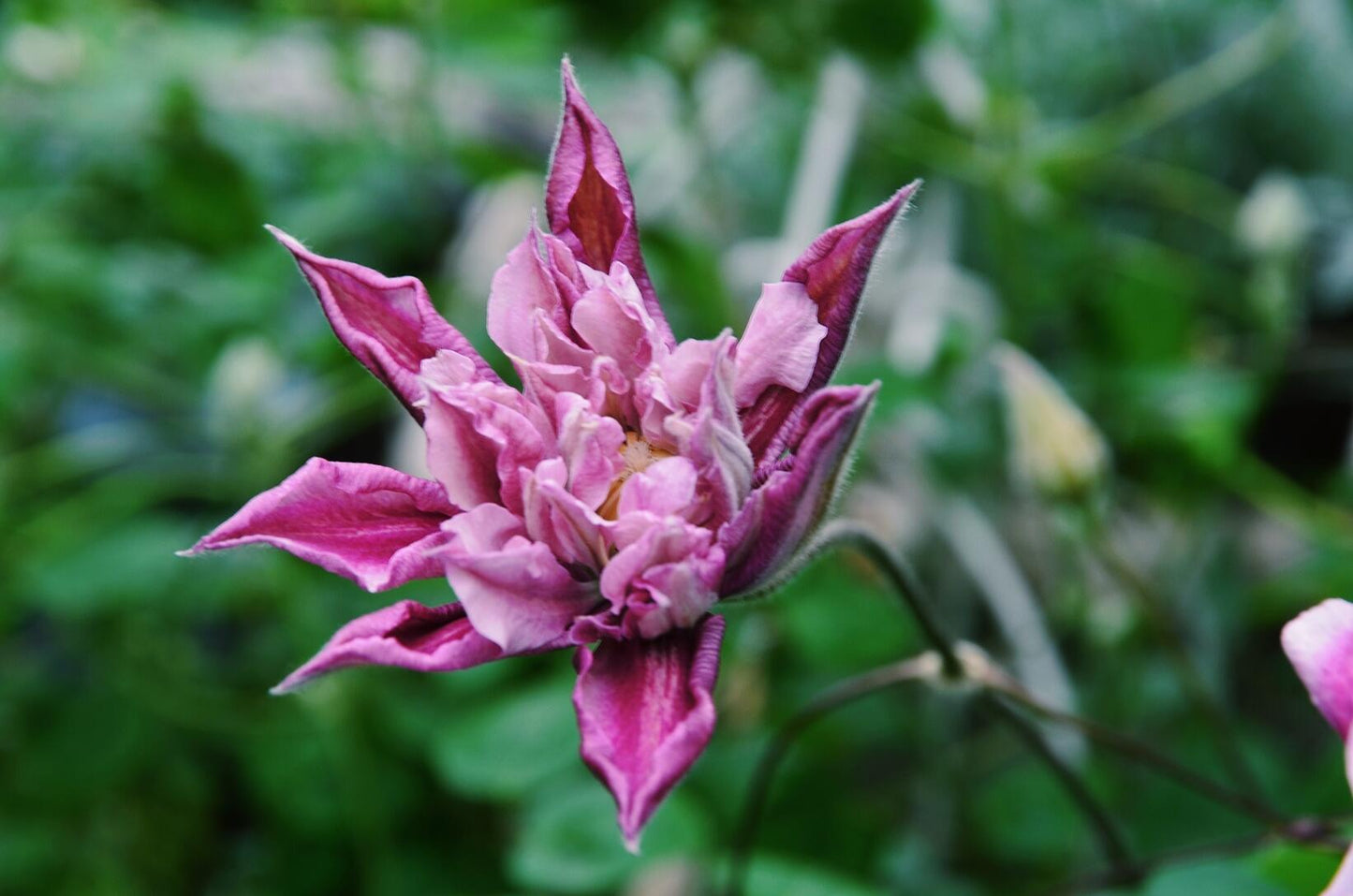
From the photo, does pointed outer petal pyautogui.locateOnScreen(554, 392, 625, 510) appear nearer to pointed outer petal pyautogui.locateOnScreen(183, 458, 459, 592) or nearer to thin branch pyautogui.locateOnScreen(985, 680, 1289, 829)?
pointed outer petal pyautogui.locateOnScreen(183, 458, 459, 592)

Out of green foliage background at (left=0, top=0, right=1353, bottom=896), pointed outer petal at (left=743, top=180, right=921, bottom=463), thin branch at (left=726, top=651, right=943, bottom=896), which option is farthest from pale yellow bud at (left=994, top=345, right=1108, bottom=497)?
pointed outer petal at (left=743, top=180, right=921, bottom=463)

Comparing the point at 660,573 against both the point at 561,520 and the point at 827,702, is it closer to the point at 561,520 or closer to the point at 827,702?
the point at 561,520

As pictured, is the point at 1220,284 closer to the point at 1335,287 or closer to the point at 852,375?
the point at 1335,287

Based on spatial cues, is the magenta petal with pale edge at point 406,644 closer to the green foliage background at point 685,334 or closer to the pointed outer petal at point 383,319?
the pointed outer petal at point 383,319

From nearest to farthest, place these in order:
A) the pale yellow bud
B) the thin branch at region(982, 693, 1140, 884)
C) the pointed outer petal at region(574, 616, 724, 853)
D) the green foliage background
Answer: the pointed outer petal at region(574, 616, 724, 853) → the thin branch at region(982, 693, 1140, 884) → the pale yellow bud → the green foliage background

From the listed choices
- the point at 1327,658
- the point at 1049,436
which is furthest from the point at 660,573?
the point at 1049,436
